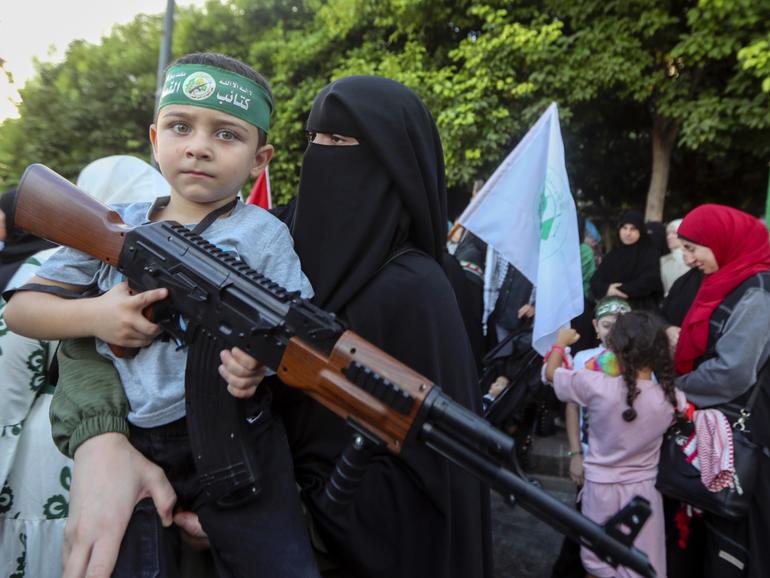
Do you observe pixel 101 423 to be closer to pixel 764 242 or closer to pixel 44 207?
pixel 44 207

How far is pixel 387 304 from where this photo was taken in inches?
56.1

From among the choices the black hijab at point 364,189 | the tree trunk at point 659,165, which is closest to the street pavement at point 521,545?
the black hijab at point 364,189

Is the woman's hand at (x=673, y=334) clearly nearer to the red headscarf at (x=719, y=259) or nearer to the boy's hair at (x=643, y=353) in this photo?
the red headscarf at (x=719, y=259)

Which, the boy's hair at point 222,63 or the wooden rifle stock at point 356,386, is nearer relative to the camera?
the wooden rifle stock at point 356,386

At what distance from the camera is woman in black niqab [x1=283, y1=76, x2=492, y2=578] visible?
1.35 m

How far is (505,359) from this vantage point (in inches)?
185

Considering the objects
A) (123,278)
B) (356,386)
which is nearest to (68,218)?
(123,278)

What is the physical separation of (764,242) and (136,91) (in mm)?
12155

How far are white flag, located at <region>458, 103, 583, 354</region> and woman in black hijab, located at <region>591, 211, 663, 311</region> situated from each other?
2.41 meters

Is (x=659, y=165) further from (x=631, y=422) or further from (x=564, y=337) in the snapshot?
(x=631, y=422)

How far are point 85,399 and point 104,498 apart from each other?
9.1 inches

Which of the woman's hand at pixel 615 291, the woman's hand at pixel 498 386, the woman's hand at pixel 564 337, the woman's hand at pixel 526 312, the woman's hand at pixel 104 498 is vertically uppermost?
the woman's hand at pixel 104 498

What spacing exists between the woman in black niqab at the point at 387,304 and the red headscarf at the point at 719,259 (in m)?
2.14

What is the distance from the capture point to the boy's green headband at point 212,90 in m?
1.37
